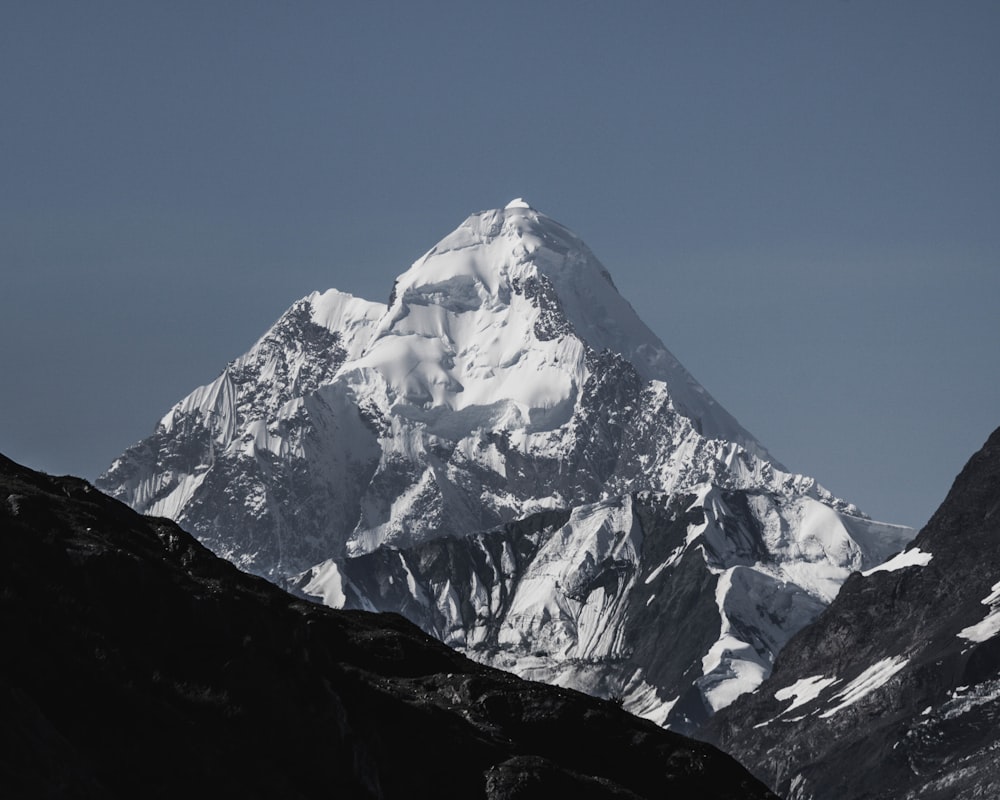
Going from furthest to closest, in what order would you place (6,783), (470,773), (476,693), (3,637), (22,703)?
(476,693) < (470,773) < (3,637) < (22,703) < (6,783)

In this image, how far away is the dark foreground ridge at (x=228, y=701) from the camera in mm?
43594

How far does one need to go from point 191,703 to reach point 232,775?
4.04 meters

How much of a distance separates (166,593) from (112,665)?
7641 millimetres

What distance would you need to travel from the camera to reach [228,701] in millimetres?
51375

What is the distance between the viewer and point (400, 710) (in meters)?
66.8

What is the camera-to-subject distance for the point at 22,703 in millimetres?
39562

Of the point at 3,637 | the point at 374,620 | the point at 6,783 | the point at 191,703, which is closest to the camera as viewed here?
the point at 6,783

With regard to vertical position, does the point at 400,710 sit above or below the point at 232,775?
above

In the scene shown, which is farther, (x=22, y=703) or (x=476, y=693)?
(x=476, y=693)

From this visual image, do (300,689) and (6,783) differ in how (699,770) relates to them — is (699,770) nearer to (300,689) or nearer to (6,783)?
(300,689)

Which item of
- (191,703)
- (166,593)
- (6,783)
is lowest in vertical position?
(6,783)

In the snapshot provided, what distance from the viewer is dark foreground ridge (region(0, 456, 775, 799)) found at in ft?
143

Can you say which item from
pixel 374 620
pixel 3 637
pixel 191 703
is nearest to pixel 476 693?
pixel 374 620

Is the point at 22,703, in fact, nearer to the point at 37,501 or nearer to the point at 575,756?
the point at 37,501
